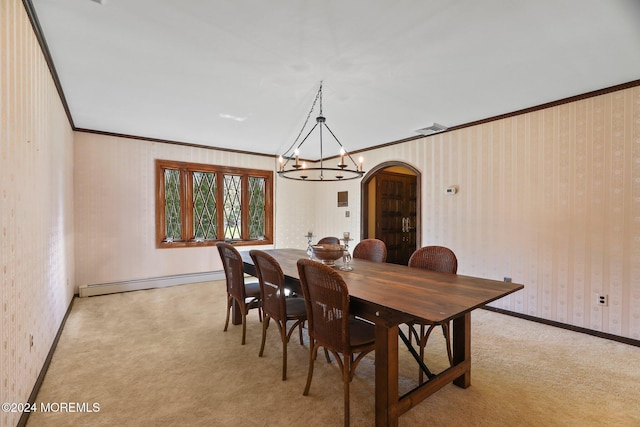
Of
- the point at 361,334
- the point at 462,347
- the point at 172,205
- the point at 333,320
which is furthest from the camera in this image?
the point at 172,205

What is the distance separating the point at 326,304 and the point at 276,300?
0.66m

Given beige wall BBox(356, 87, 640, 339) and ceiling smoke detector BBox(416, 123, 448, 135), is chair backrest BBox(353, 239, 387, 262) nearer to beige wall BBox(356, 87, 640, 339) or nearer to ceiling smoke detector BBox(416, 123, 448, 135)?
beige wall BBox(356, 87, 640, 339)

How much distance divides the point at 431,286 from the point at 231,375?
1612 millimetres

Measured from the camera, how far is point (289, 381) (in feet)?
7.13

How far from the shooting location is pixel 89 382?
2.15 meters

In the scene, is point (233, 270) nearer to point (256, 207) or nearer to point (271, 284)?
point (271, 284)

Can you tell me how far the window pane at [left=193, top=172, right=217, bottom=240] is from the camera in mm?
5316

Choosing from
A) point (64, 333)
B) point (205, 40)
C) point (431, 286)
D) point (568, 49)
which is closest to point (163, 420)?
point (431, 286)

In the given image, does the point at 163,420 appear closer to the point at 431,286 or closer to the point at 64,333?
the point at 431,286

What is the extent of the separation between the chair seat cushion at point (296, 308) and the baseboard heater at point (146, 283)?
10.3 ft

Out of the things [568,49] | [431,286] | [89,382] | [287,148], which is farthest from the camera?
[287,148]

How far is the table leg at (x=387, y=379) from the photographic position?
5.33 feet

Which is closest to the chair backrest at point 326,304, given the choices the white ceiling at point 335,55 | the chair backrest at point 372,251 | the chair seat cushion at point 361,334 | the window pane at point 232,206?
the chair seat cushion at point 361,334

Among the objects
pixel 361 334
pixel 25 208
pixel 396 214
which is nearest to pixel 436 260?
pixel 361 334
